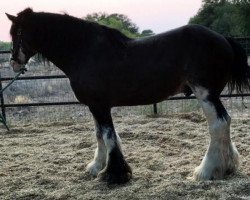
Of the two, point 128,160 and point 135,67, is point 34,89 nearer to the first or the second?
point 128,160

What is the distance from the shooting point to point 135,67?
4344 mm

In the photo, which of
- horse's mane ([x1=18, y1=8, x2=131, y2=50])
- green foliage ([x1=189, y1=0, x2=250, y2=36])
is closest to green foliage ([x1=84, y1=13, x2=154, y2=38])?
horse's mane ([x1=18, y1=8, x2=131, y2=50])

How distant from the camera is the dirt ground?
401cm

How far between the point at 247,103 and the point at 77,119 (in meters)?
3.83

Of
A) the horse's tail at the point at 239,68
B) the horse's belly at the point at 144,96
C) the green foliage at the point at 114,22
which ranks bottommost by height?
the horse's belly at the point at 144,96

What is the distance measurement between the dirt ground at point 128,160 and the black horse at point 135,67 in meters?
0.30

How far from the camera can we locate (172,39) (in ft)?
14.1

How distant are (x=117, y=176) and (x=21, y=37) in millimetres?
1819

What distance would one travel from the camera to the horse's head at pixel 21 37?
460 centimetres

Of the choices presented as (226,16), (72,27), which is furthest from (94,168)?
(226,16)

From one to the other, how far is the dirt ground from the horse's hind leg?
0.48 ft

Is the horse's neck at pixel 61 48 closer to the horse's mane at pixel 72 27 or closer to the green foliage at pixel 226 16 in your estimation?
the horse's mane at pixel 72 27

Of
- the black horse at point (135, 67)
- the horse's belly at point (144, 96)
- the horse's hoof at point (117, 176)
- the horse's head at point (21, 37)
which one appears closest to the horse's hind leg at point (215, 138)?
the black horse at point (135, 67)

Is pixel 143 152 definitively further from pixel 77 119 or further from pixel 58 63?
pixel 77 119
